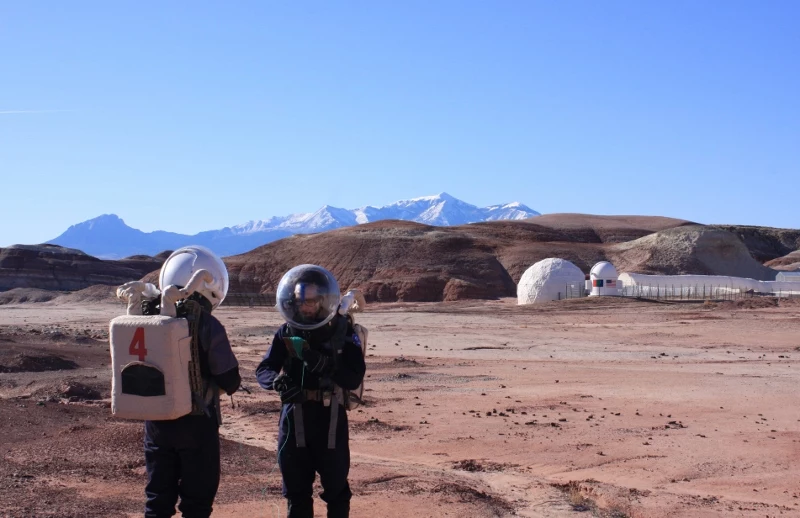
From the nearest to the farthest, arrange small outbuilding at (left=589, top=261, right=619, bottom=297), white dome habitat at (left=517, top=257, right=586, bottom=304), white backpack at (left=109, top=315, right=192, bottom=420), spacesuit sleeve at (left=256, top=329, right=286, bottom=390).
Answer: white backpack at (left=109, top=315, right=192, bottom=420), spacesuit sleeve at (left=256, top=329, right=286, bottom=390), small outbuilding at (left=589, top=261, right=619, bottom=297), white dome habitat at (left=517, top=257, right=586, bottom=304)

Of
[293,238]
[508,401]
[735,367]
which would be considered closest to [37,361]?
[508,401]

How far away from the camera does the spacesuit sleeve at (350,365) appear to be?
5.54m

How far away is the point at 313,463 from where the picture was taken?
5.55 m

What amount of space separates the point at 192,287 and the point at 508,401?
33.6 feet

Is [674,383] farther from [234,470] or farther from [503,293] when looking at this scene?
[503,293]

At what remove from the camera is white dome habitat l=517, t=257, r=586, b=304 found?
58.4 meters

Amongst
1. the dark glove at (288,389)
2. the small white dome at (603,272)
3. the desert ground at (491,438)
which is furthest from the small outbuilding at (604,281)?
the dark glove at (288,389)

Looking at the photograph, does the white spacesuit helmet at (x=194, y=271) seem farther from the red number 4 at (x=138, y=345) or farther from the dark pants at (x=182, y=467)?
the dark pants at (x=182, y=467)

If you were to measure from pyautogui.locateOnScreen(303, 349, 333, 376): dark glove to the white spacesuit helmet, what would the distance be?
79 cm

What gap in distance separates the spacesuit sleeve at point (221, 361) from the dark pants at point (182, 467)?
26cm

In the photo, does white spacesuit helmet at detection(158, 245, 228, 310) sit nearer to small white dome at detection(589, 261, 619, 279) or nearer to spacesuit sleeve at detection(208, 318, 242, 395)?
spacesuit sleeve at detection(208, 318, 242, 395)

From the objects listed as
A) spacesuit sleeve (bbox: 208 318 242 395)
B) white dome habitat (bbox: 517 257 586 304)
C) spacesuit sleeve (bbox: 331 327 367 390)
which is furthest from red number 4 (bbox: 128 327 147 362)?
white dome habitat (bbox: 517 257 586 304)

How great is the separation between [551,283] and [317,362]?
5420 cm

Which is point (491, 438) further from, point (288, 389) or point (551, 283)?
point (551, 283)
